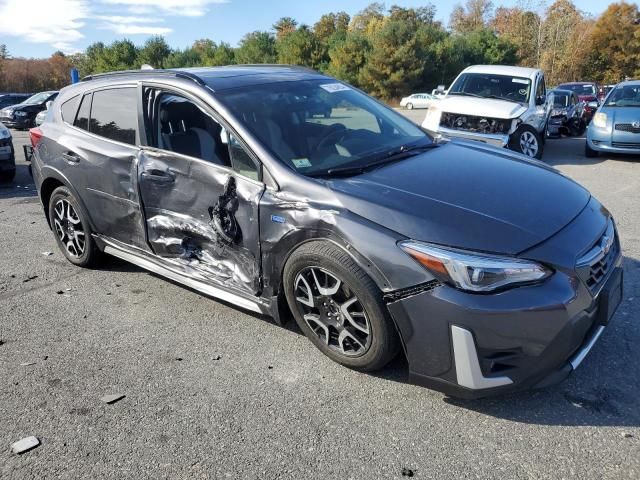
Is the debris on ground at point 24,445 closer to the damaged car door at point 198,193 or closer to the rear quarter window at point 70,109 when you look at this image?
the damaged car door at point 198,193

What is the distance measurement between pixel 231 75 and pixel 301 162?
1129 millimetres

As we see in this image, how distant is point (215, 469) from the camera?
249 centimetres

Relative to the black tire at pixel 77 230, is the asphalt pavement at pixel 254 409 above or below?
below

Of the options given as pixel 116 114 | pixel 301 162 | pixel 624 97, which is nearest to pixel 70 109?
pixel 116 114

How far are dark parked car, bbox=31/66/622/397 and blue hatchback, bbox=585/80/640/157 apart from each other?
791 cm

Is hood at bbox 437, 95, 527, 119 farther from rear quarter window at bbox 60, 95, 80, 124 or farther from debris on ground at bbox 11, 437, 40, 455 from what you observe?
debris on ground at bbox 11, 437, 40, 455

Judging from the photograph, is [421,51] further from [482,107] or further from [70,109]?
[70,109]

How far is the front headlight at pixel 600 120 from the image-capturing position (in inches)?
424

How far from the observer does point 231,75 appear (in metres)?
4.00

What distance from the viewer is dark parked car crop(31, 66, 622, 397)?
2590 millimetres

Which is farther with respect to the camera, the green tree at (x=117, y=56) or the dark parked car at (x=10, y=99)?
the green tree at (x=117, y=56)

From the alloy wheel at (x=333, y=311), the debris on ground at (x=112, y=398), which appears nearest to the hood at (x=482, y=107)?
the alloy wheel at (x=333, y=311)

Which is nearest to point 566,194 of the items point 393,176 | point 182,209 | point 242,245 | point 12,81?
point 393,176

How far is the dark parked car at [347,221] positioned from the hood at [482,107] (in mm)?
6057
